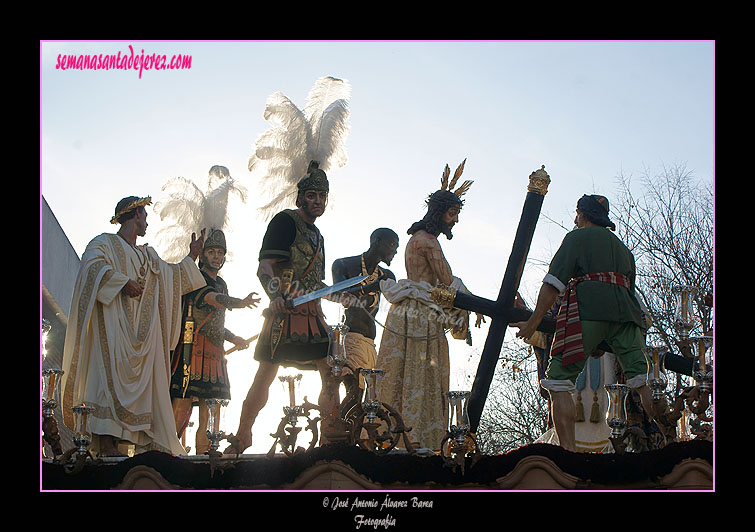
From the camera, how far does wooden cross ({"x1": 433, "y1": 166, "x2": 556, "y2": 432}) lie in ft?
27.8

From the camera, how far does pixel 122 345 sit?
27.3ft

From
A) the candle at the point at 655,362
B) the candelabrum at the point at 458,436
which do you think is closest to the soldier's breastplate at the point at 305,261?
the candelabrum at the point at 458,436

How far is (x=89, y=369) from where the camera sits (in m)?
8.23

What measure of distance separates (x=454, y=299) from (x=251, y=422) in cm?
194

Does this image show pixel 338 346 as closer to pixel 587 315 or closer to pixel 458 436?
pixel 458 436

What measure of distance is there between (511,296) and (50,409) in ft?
12.0

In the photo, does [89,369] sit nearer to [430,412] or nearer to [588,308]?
[430,412]

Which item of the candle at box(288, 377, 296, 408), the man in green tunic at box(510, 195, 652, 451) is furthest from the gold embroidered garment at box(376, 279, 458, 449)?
the candle at box(288, 377, 296, 408)

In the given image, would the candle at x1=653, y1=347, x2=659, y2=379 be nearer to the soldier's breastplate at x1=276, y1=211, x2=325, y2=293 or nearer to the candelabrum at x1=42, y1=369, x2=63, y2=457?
the soldier's breastplate at x1=276, y1=211, x2=325, y2=293

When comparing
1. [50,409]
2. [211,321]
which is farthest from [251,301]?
[50,409]

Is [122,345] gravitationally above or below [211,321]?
below

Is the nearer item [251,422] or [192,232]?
[251,422]

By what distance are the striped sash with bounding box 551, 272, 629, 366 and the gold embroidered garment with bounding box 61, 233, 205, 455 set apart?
3.11 meters
